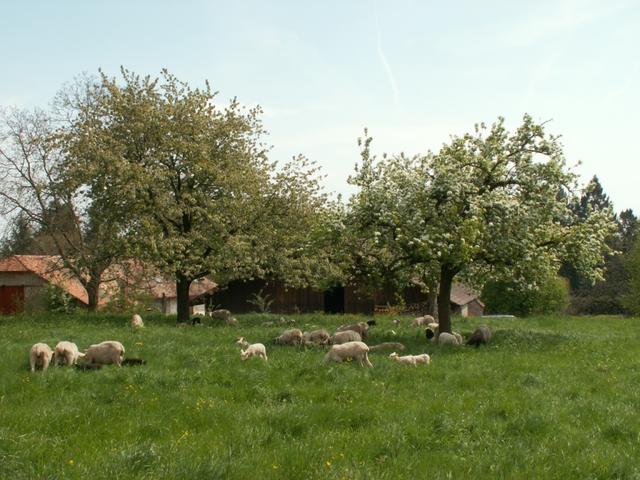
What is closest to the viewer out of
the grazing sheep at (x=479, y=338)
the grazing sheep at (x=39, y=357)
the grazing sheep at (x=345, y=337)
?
the grazing sheep at (x=39, y=357)

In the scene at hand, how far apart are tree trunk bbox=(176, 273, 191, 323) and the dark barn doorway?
2761 centimetres

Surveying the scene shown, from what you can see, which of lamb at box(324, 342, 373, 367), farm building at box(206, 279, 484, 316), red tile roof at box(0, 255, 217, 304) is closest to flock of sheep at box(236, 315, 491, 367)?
lamb at box(324, 342, 373, 367)

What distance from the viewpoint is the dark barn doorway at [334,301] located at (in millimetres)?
59250

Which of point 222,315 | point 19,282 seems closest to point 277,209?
point 222,315

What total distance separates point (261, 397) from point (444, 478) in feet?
17.2

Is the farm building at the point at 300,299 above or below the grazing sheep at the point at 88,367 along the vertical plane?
above

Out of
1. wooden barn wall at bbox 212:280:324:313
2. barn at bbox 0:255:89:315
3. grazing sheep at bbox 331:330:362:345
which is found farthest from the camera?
wooden barn wall at bbox 212:280:324:313

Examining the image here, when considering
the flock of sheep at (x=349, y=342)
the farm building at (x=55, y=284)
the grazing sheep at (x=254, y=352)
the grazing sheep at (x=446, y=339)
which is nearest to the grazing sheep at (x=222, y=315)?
the farm building at (x=55, y=284)

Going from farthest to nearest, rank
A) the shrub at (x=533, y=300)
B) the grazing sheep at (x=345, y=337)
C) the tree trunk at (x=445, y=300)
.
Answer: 1. the shrub at (x=533, y=300)
2. the tree trunk at (x=445, y=300)
3. the grazing sheep at (x=345, y=337)

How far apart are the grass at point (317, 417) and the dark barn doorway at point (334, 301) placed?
4001 cm

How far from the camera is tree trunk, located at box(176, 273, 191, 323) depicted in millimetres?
31791

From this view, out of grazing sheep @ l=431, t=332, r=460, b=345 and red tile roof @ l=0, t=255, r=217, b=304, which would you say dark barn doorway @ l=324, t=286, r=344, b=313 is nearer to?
red tile roof @ l=0, t=255, r=217, b=304

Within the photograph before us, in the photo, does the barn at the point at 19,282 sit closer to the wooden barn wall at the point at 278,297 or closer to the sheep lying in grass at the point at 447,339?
the wooden barn wall at the point at 278,297

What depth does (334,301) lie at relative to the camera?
60000 millimetres
